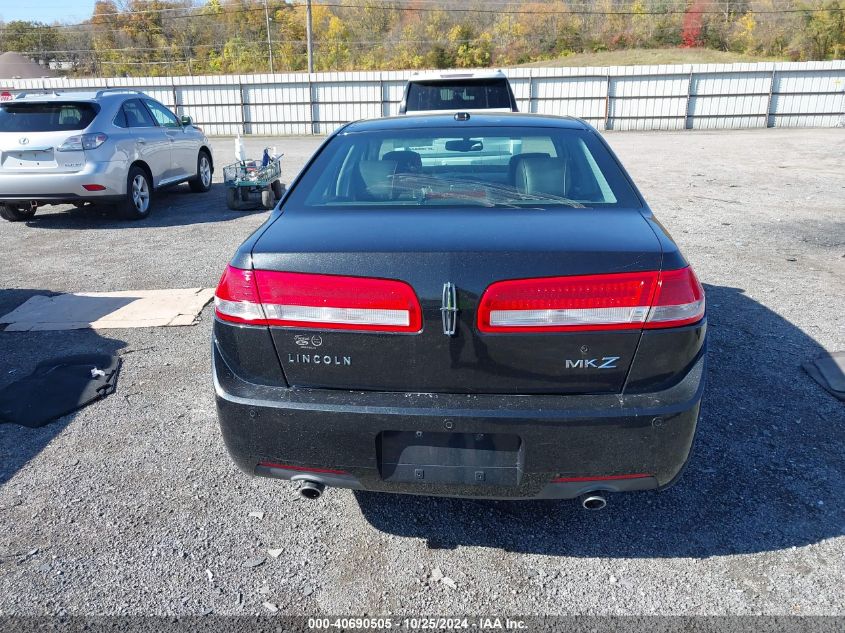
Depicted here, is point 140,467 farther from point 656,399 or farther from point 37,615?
point 656,399

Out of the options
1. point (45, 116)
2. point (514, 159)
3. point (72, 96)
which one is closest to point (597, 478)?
point (514, 159)

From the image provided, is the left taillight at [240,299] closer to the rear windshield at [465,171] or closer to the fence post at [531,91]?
the rear windshield at [465,171]

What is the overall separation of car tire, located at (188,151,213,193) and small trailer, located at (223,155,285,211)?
1819mm

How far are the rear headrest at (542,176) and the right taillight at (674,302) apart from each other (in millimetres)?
803

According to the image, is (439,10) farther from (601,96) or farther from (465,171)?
(465,171)

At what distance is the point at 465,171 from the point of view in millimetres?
3420

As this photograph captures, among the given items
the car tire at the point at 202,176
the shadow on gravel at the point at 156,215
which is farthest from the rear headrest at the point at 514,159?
the car tire at the point at 202,176

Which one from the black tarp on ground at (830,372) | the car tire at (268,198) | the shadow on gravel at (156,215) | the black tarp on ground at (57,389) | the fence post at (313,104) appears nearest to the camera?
the black tarp on ground at (57,389)

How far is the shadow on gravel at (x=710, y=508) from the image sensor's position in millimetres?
2674

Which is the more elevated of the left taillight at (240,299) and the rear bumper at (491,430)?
the left taillight at (240,299)

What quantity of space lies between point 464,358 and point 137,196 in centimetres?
836

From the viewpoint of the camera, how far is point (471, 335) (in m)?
2.19

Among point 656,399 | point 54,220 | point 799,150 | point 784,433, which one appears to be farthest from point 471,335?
point 799,150

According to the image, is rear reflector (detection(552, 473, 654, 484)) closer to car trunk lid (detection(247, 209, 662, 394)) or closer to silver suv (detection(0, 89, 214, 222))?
car trunk lid (detection(247, 209, 662, 394))
